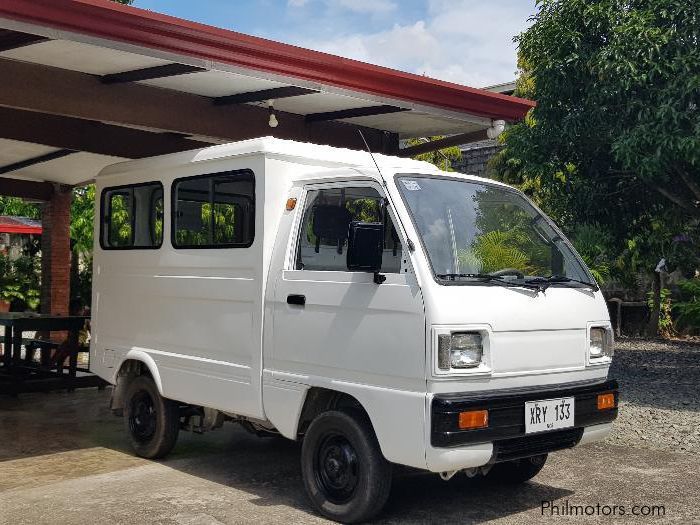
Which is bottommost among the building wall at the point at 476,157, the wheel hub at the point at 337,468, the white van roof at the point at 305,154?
the wheel hub at the point at 337,468

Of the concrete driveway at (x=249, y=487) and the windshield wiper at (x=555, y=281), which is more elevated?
the windshield wiper at (x=555, y=281)

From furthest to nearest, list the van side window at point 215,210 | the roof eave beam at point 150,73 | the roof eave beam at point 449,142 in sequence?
the roof eave beam at point 449,142, the roof eave beam at point 150,73, the van side window at point 215,210

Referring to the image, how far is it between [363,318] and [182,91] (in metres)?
3.85

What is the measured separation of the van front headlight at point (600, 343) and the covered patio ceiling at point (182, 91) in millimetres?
3191

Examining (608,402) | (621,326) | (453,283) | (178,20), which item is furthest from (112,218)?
(621,326)

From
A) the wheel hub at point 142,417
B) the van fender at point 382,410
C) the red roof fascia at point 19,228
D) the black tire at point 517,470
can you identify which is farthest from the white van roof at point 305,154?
the red roof fascia at point 19,228

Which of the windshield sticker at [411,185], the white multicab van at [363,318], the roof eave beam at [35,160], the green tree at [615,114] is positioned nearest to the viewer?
the white multicab van at [363,318]

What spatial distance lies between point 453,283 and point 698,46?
29.4 feet

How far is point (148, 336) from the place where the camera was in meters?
6.81

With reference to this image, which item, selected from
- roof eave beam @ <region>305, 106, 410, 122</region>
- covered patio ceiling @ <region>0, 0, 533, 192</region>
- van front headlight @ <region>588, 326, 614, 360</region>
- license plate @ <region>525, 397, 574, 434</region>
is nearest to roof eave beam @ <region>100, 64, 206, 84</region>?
covered patio ceiling @ <region>0, 0, 533, 192</region>

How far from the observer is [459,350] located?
481cm

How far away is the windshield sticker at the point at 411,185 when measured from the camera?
536 centimetres

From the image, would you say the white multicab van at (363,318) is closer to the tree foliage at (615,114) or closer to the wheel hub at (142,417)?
the wheel hub at (142,417)

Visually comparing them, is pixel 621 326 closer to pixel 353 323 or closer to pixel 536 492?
pixel 536 492
